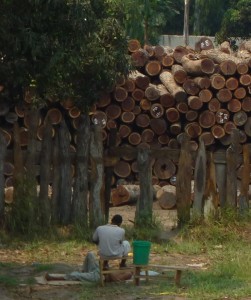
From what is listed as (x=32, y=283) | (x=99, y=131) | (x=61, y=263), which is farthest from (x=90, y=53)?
Answer: (x=32, y=283)

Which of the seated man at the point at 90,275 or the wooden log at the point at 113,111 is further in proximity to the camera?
the wooden log at the point at 113,111

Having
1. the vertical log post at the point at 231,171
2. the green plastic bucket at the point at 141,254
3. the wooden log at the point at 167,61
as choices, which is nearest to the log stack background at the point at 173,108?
the wooden log at the point at 167,61

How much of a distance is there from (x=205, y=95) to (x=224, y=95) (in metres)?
0.41

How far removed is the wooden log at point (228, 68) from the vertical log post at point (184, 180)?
6381mm

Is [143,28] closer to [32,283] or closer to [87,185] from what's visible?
[87,185]

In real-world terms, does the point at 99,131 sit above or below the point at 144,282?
above

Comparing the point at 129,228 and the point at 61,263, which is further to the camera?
the point at 129,228

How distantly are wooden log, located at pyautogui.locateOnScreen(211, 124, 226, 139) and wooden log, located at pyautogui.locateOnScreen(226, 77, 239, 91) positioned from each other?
35.1 inches

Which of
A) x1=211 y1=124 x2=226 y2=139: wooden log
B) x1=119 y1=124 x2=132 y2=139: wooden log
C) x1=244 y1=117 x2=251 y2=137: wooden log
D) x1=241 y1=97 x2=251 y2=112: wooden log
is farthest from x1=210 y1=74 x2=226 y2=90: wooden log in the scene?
x1=119 y1=124 x2=132 y2=139: wooden log

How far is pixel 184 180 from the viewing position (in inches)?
560

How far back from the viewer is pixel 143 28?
44.1 meters

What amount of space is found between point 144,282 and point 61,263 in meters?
1.87

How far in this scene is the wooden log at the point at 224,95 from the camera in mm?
20250

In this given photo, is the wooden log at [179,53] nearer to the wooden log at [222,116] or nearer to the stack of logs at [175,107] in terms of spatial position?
the stack of logs at [175,107]
